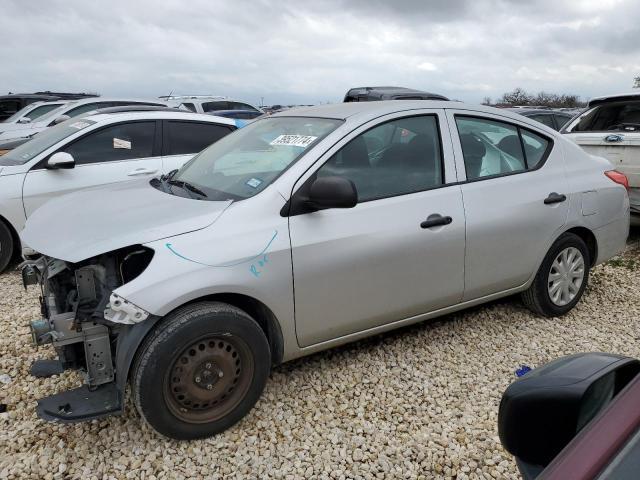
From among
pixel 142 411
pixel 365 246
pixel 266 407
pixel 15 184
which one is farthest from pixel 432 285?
pixel 15 184

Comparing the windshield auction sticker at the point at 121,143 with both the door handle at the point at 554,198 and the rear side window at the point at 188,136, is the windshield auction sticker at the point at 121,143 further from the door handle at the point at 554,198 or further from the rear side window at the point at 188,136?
the door handle at the point at 554,198

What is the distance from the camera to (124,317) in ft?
8.14

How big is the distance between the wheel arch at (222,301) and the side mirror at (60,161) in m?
3.34

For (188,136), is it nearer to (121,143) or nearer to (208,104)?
(121,143)

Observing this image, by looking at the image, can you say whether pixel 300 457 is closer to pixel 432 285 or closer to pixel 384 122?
pixel 432 285

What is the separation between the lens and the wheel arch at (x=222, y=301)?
8.38 feet

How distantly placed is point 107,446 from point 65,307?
766 millimetres


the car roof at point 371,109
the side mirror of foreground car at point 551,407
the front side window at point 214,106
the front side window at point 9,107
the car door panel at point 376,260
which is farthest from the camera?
the front side window at point 9,107

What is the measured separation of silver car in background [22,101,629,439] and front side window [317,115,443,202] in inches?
0.4

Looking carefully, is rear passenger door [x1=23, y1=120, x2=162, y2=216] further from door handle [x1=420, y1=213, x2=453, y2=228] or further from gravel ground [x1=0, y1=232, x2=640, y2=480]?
door handle [x1=420, y1=213, x2=453, y2=228]

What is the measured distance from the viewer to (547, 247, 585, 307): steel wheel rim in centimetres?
421

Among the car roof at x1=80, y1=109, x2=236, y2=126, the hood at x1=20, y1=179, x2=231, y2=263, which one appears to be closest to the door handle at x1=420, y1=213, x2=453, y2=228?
the hood at x1=20, y1=179, x2=231, y2=263

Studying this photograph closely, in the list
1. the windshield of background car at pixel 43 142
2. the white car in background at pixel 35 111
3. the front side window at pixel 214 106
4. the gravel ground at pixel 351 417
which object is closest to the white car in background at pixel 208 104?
the front side window at pixel 214 106

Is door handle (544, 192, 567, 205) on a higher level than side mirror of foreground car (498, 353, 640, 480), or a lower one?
higher
